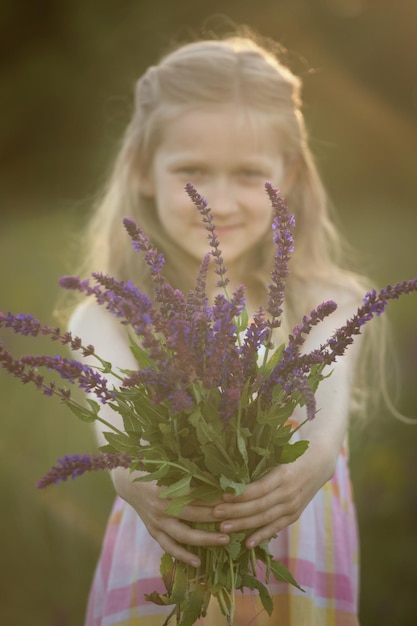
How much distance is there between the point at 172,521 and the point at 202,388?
0.24 m

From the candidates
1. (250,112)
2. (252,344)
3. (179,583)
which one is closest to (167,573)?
(179,583)

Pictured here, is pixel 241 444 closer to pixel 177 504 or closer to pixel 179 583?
pixel 177 504

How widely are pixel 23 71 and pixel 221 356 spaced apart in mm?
2620

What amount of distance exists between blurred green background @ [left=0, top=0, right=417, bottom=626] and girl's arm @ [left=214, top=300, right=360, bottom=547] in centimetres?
139

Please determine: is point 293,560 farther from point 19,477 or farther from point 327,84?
point 327,84

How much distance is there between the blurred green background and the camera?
310cm

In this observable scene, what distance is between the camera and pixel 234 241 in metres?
2.07

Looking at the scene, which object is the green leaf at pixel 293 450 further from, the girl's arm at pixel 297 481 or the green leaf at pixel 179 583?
the green leaf at pixel 179 583

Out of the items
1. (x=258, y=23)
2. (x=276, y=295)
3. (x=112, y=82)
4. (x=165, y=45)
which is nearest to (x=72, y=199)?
(x=112, y=82)

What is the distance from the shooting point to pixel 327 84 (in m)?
3.46

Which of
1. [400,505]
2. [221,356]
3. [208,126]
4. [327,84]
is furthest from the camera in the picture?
[327,84]

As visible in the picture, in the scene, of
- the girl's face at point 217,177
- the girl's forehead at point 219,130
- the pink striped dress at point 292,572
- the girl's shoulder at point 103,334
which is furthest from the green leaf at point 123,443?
the girl's forehead at point 219,130

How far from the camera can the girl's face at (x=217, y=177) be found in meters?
2.01

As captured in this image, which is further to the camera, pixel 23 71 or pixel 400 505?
pixel 23 71
